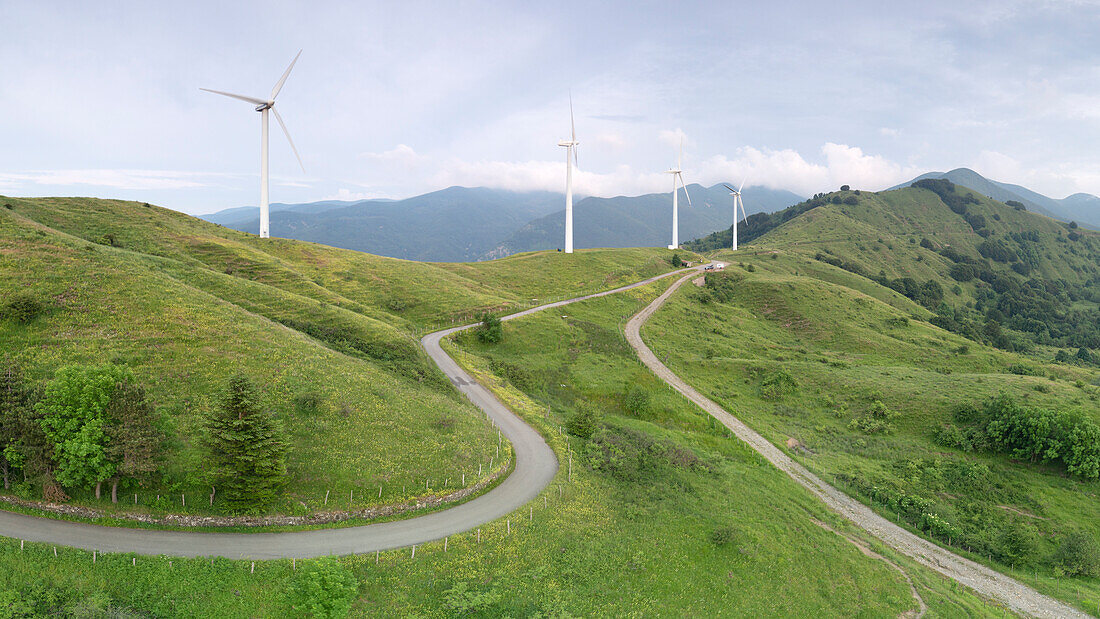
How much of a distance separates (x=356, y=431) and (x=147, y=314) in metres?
24.3

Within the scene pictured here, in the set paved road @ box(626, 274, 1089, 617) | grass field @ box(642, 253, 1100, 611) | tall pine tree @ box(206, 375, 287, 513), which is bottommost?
paved road @ box(626, 274, 1089, 617)

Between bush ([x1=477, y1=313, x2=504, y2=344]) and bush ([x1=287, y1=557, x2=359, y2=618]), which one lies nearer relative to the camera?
bush ([x1=287, y1=557, x2=359, y2=618])

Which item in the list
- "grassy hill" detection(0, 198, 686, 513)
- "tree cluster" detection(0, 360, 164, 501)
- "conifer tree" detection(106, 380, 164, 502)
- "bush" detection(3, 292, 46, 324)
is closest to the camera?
"tree cluster" detection(0, 360, 164, 501)

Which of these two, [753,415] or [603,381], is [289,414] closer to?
[603,381]

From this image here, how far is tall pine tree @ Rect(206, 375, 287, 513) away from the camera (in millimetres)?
26203

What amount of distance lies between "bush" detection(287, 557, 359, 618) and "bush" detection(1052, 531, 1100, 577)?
53794 millimetres

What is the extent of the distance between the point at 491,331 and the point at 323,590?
52.2 metres

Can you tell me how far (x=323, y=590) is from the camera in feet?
70.3

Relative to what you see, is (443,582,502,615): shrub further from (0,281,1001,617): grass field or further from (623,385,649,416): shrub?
(623,385,649,416): shrub

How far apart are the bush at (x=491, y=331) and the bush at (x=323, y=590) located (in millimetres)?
50201

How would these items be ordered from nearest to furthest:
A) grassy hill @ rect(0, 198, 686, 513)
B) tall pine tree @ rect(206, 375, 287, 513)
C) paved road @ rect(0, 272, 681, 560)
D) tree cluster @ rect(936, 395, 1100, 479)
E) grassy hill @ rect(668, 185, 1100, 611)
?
paved road @ rect(0, 272, 681, 560) → tall pine tree @ rect(206, 375, 287, 513) → grassy hill @ rect(0, 198, 686, 513) → grassy hill @ rect(668, 185, 1100, 611) → tree cluster @ rect(936, 395, 1100, 479)

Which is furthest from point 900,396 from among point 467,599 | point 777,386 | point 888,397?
point 467,599

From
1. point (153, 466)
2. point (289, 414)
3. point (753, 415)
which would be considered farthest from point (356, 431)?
point (753, 415)

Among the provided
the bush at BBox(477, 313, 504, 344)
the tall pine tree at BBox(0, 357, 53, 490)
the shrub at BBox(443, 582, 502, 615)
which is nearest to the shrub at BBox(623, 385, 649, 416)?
the bush at BBox(477, 313, 504, 344)
